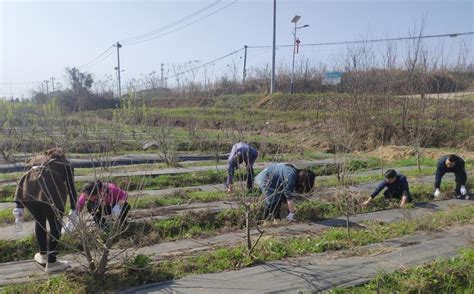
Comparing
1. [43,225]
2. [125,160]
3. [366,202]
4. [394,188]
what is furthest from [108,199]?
[125,160]

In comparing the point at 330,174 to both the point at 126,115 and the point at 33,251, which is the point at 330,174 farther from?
the point at 126,115

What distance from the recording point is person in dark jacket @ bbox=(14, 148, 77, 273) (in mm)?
4477

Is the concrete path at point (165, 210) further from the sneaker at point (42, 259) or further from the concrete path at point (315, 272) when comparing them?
the concrete path at point (315, 272)

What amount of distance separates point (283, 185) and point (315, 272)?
1.81 meters

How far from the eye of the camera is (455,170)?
8.30m

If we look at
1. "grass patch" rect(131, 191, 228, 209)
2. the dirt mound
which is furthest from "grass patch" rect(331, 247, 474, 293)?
the dirt mound

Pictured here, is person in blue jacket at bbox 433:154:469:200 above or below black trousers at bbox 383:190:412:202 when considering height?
above

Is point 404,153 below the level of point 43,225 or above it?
below

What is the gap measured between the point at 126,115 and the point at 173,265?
13971mm

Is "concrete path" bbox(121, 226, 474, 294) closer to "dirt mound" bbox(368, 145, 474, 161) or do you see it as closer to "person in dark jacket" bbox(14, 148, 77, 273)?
"person in dark jacket" bbox(14, 148, 77, 273)

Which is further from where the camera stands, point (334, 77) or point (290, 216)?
point (334, 77)

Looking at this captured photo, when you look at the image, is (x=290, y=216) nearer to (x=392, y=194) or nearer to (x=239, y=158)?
(x=239, y=158)

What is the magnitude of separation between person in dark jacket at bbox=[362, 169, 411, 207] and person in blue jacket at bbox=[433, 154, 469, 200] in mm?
916

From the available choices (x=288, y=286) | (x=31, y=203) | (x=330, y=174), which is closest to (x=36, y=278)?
(x=31, y=203)
